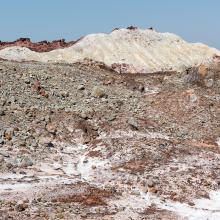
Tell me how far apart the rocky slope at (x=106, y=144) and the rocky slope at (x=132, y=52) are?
63.2 feet

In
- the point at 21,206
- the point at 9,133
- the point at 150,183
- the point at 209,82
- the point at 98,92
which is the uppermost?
the point at 209,82

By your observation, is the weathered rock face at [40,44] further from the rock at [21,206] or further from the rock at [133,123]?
the rock at [21,206]

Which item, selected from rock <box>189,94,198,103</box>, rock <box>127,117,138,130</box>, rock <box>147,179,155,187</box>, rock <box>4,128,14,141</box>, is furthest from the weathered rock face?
rock <box>147,179,155,187</box>

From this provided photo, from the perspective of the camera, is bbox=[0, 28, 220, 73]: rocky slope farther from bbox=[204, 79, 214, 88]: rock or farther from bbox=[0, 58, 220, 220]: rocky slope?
bbox=[204, 79, 214, 88]: rock

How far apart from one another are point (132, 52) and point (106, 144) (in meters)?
46.9

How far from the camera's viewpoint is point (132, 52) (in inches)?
3413

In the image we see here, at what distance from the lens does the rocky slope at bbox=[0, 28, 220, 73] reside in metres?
80.9

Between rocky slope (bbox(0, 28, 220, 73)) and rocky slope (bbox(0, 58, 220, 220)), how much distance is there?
19.3 metres

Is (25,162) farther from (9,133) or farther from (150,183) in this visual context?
(150,183)

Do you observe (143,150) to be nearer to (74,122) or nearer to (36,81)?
(74,122)

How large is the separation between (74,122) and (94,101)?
593 centimetres

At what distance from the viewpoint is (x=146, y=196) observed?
32594 mm

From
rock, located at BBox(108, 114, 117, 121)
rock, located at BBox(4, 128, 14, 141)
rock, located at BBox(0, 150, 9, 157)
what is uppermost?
rock, located at BBox(108, 114, 117, 121)

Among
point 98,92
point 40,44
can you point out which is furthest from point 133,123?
point 40,44
